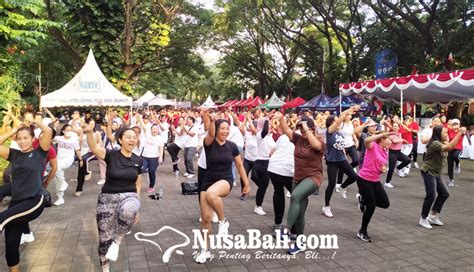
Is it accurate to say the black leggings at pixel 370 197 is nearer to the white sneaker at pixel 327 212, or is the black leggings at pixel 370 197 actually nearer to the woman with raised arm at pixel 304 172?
the woman with raised arm at pixel 304 172

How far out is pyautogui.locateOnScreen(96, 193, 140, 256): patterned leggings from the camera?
3689 mm

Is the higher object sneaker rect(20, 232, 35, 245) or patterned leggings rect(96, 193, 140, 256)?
patterned leggings rect(96, 193, 140, 256)

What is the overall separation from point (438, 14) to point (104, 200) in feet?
60.5

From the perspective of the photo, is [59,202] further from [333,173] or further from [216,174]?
[333,173]

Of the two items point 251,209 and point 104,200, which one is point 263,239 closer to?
point 251,209

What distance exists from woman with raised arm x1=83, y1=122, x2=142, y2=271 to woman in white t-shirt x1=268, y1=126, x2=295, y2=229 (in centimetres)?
222

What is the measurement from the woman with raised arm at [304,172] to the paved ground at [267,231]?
1.56ft

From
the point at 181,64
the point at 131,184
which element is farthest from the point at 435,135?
the point at 181,64

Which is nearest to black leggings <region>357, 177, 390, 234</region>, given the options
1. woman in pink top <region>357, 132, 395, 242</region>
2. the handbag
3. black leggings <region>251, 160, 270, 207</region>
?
woman in pink top <region>357, 132, 395, 242</region>

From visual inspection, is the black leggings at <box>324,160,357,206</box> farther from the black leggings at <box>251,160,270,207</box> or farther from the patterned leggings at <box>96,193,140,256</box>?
the patterned leggings at <box>96,193,140,256</box>

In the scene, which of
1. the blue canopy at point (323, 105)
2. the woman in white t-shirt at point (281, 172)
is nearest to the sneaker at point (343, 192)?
the woman in white t-shirt at point (281, 172)

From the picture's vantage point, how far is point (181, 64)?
2769 cm

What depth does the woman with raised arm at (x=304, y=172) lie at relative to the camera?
4.58 metres

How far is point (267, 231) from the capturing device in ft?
18.0
